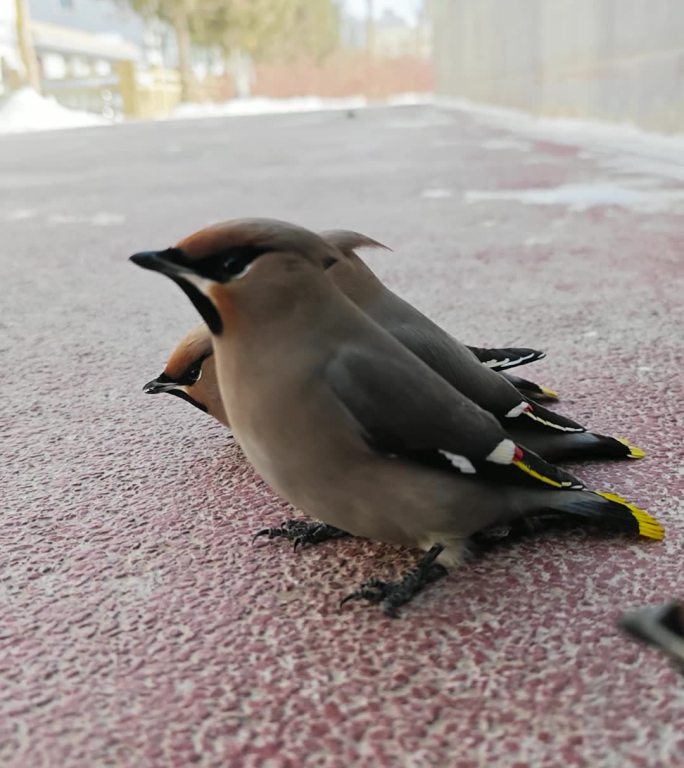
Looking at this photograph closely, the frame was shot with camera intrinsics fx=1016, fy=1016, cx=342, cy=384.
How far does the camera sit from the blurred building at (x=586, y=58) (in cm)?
606

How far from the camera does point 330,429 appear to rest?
1028 mm

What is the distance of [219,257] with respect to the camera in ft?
3.37

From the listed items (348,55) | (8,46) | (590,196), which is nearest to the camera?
(590,196)

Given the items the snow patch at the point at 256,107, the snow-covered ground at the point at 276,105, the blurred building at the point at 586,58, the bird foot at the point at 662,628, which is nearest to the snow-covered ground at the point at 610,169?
the blurred building at the point at 586,58

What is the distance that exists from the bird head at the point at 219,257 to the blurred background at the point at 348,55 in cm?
526

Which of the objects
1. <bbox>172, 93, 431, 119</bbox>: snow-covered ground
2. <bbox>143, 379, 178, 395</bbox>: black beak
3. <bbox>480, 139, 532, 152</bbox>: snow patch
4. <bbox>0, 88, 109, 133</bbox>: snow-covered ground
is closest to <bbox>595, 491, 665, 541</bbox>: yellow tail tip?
<bbox>143, 379, 178, 395</bbox>: black beak

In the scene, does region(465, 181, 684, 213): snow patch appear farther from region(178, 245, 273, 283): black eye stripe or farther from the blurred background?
region(178, 245, 273, 283): black eye stripe

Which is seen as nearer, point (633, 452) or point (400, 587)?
point (400, 587)

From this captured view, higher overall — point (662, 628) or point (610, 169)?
point (662, 628)

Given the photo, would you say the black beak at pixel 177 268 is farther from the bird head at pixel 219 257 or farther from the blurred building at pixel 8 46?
the blurred building at pixel 8 46

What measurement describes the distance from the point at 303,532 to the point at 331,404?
10.5 inches

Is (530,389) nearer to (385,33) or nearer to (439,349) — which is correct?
(439,349)

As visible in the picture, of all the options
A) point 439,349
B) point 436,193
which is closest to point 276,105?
point 436,193

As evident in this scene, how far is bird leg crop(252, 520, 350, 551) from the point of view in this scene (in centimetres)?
124
